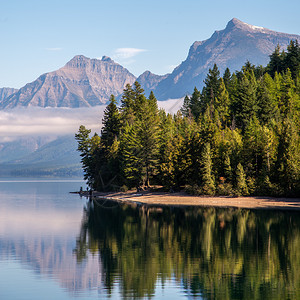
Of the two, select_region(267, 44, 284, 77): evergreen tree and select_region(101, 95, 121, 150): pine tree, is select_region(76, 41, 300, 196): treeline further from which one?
select_region(267, 44, 284, 77): evergreen tree

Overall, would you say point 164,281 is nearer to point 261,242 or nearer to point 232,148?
point 261,242

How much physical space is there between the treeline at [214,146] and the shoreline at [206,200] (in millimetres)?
2050

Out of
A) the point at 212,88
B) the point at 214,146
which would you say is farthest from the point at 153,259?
the point at 212,88

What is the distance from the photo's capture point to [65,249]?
145ft

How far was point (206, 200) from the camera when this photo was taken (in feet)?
322

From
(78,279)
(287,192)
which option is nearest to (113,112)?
(287,192)

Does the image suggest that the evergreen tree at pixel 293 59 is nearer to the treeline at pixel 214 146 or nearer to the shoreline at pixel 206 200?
the treeline at pixel 214 146

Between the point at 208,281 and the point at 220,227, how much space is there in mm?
28818

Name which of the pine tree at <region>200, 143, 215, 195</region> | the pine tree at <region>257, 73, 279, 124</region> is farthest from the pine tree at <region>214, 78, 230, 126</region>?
the pine tree at <region>200, 143, 215, 195</region>

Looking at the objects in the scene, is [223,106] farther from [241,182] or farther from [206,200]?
[206,200]

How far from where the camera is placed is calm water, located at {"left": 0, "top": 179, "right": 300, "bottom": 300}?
1101 inches

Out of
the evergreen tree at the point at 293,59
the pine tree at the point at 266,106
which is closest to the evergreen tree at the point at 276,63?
the evergreen tree at the point at 293,59

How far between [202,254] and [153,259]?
4.62m

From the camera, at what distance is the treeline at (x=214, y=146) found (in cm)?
9556
